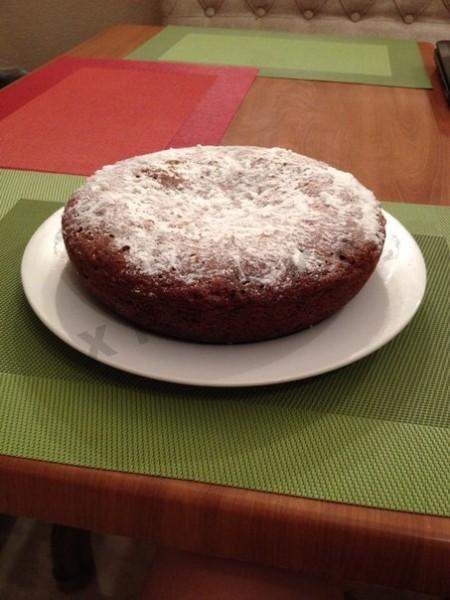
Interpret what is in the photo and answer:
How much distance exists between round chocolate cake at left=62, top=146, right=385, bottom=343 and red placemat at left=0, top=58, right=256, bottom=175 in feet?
1.45

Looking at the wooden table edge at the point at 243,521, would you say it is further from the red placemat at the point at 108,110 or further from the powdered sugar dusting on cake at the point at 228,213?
the red placemat at the point at 108,110

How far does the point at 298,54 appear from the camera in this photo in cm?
176

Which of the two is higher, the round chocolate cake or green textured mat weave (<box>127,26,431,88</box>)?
the round chocolate cake

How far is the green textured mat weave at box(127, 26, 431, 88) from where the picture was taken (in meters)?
1.60

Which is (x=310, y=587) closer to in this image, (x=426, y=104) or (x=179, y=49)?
(x=426, y=104)

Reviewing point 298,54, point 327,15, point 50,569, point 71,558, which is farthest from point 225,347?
point 327,15

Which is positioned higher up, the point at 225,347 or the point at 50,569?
the point at 225,347

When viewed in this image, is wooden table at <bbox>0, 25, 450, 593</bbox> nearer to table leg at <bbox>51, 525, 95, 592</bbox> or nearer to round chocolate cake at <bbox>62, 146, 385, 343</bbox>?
round chocolate cake at <bbox>62, 146, 385, 343</bbox>

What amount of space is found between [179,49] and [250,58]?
→ 21 cm

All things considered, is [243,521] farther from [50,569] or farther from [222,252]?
[50,569]

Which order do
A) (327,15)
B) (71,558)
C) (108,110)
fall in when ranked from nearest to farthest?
(71,558) < (108,110) < (327,15)

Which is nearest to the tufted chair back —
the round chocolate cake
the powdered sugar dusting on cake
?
the powdered sugar dusting on cake

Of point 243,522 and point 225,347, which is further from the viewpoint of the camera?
point 225,347

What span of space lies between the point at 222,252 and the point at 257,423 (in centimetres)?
16
